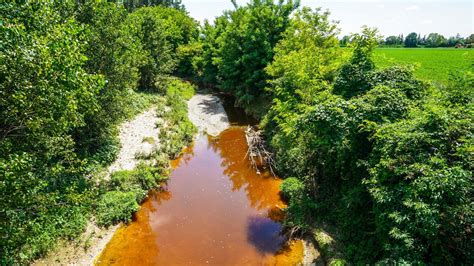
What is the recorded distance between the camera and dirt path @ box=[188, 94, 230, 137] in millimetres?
31692

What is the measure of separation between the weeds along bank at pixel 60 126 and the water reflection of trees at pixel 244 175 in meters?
3.98

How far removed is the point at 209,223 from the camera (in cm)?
1634

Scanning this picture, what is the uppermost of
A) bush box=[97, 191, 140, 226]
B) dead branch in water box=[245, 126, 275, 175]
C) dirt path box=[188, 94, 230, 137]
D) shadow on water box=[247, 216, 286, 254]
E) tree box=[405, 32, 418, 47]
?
tree box=[405, 32, 418, 47]

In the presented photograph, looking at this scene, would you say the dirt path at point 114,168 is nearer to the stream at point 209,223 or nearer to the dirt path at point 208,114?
the stream at point 209,223

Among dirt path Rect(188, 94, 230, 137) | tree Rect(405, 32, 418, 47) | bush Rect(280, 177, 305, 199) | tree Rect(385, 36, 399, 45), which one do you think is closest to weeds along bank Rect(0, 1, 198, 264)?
dirt path Rect(188, 94, 230, 137)

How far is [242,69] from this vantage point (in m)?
36.1

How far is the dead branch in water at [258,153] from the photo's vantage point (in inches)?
883

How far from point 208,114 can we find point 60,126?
25774mm

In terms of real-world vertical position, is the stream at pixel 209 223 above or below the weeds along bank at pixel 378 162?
below

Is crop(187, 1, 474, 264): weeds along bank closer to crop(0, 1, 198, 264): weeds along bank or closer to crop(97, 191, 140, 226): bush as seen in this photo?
crop(97, 191, 140, 226): bush

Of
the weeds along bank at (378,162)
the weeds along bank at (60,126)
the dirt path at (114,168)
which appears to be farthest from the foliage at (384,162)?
the dirt path at (114,168)

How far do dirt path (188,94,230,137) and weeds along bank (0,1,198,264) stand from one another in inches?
210

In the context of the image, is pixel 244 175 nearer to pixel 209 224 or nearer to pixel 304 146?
pixel 209 224

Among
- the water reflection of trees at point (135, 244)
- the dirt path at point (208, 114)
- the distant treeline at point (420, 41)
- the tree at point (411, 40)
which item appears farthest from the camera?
the tree at point (411, 40)
